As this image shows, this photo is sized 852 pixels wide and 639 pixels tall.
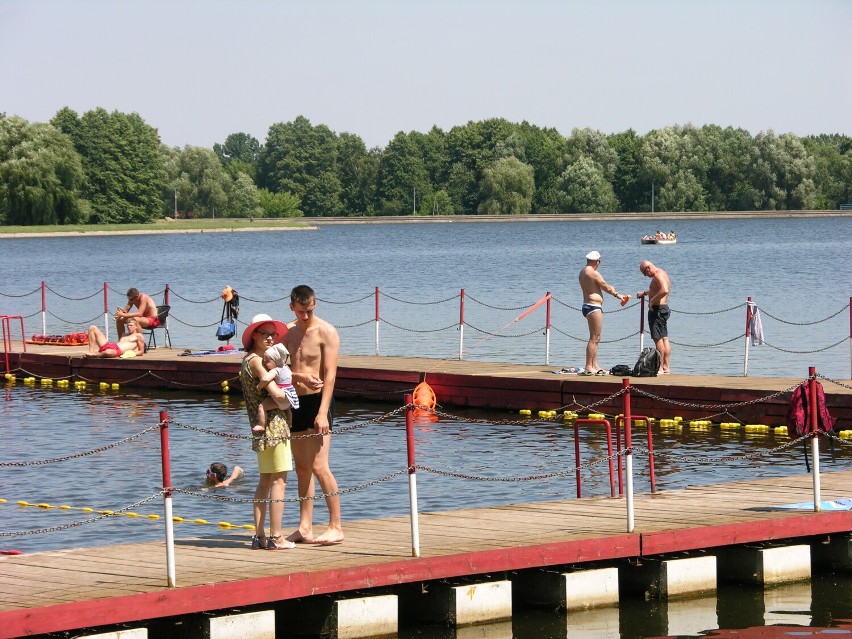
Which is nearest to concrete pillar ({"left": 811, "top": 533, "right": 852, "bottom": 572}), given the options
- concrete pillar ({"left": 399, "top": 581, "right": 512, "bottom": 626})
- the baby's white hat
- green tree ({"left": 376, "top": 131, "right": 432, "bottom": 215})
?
concrete pillar ({"left": 399, "top": 581, "right": 512, "bottom": 626})

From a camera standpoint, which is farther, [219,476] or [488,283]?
[488,283]

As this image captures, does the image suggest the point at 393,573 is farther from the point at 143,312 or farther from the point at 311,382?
the point at 143,312

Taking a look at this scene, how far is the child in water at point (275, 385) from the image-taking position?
444 inches

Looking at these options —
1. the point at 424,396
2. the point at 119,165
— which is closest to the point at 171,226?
the point at 119,165

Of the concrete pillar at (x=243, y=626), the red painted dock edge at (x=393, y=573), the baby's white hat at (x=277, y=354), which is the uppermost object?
the baby's white hat at (x=277, y=354)

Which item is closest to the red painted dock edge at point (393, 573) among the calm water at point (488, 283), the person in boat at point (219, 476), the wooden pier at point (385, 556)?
the wooden pier at point (385, 556)

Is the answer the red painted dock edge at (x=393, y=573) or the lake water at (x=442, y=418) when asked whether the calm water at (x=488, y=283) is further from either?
the red painted dock edge at (x=393, y=573)

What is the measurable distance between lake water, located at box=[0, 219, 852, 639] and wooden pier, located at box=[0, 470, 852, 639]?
0.60 meters

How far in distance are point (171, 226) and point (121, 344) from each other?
123067 millimetres

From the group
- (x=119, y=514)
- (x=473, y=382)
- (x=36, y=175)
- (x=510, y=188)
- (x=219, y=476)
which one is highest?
(x=36, y=175)

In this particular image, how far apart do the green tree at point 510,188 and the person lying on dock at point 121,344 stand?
437ft

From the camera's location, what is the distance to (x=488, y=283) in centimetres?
6750

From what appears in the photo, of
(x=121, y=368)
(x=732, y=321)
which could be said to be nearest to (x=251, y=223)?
(x=732, y=321)

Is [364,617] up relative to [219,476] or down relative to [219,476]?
up
